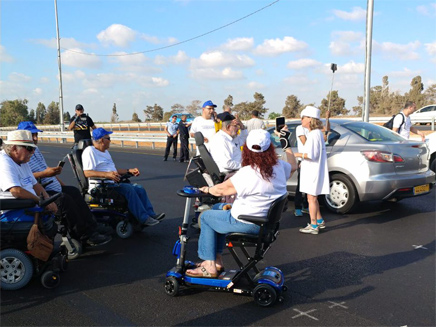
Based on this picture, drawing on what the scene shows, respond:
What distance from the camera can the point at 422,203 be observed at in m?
8.27

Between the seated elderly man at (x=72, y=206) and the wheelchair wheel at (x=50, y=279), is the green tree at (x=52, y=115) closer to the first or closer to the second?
the seated elderly man at (x=72, y=206)

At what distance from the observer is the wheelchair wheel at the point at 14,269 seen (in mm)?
4332

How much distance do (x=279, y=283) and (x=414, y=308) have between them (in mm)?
1235

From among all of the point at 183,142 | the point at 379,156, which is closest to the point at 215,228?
the point at 379,156

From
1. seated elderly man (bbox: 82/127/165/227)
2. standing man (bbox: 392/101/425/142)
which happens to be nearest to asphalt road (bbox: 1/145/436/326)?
seated elderly man (bbox: 82/127/165/227)

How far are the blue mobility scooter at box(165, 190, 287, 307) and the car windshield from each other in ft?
13.8

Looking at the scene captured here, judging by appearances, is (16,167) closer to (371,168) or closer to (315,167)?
(315,167)

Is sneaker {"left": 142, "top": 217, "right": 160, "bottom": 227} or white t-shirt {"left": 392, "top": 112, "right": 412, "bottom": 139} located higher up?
white t-shirt {"left": 392, "top": 112, "right": 412, "bottom": 139}

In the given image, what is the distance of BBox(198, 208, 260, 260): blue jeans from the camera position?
157 inches

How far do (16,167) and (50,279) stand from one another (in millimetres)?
1245

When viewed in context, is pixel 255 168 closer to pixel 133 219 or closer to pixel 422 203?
pixel 133 219

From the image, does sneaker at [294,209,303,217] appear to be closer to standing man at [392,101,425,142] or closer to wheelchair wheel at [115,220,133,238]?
wheelchair wheel at [115,220,133,238]

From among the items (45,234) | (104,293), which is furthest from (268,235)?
(45,234)

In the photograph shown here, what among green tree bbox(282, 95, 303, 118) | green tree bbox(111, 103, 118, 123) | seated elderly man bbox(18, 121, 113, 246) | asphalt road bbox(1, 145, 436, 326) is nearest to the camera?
asphalt road bbox(1, 145, 436, 326)
